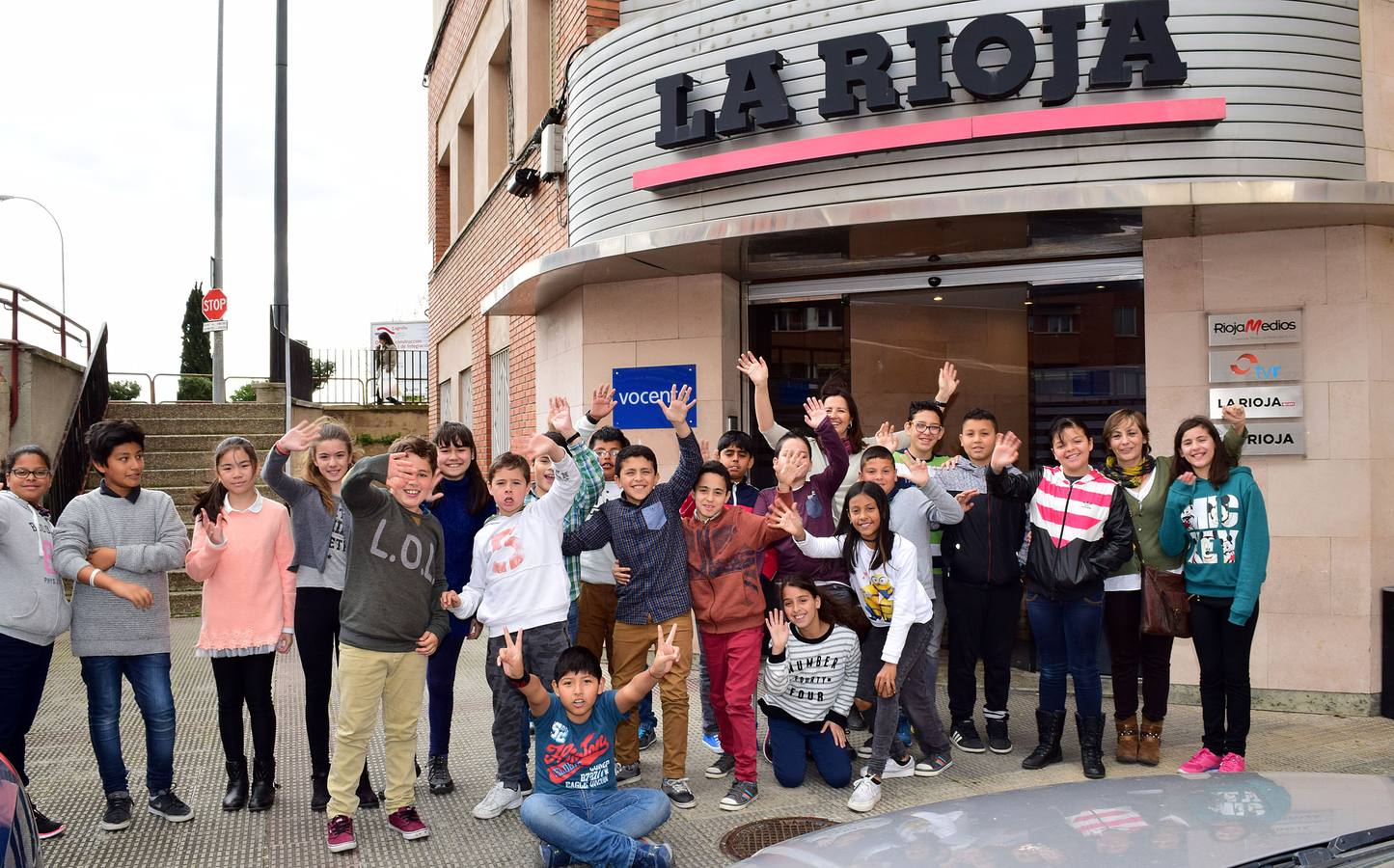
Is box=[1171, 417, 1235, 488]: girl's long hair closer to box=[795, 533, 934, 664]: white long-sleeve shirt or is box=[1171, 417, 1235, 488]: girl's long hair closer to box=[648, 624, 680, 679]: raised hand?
box=[795, 533, 934, 664]: white long-sleeve shirt

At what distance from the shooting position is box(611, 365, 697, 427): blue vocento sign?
8.20 m

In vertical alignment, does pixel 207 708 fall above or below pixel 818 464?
below

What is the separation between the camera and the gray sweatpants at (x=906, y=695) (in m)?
4.97

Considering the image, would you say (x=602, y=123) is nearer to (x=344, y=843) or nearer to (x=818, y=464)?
(x=818, y=464)

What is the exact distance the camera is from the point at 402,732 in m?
4.45

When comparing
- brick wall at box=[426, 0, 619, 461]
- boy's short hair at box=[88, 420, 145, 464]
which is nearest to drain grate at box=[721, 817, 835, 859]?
boy's short hair at box=[88, 420, 145, 464]

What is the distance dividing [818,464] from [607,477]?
1.32 m

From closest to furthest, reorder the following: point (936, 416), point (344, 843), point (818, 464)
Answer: point (344, 843), point (936, 416), point (818, 464)

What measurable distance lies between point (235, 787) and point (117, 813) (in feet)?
1.62

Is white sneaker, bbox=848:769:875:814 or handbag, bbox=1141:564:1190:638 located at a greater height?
handbag, bbox=1141:564:1190:638

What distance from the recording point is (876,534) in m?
5.14

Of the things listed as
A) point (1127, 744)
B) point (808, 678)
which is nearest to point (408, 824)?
point (808, 678)

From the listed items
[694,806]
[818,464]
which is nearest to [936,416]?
[818,464]

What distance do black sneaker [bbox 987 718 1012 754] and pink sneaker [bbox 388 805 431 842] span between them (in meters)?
3.11
